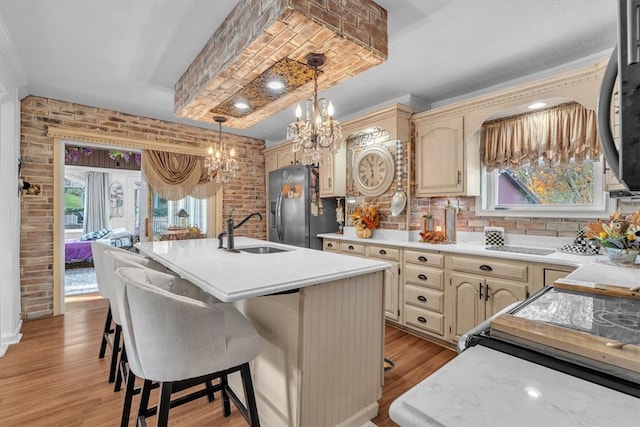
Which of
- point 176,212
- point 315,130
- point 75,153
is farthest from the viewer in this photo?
point 75,153

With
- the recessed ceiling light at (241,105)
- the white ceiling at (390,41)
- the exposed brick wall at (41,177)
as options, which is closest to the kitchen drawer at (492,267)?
the white ceiling at (390,41)

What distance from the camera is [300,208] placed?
4090mm

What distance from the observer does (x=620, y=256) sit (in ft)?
5.94

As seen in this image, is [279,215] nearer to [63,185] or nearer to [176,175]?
[176,175]

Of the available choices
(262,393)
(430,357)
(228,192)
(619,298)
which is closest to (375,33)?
(619,298)

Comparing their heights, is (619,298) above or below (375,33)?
below

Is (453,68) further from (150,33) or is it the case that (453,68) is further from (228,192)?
(228,192)

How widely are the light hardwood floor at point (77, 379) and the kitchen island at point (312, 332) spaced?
0.95ft

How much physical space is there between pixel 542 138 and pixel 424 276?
63.2 inches

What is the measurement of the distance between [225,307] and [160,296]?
530 millimetres

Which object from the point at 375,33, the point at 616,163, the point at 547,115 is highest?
the point at 375,33

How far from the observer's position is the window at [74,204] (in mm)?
7586

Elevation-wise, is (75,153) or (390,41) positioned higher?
(390,41)

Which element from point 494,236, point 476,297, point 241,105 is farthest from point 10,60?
point 494,236
